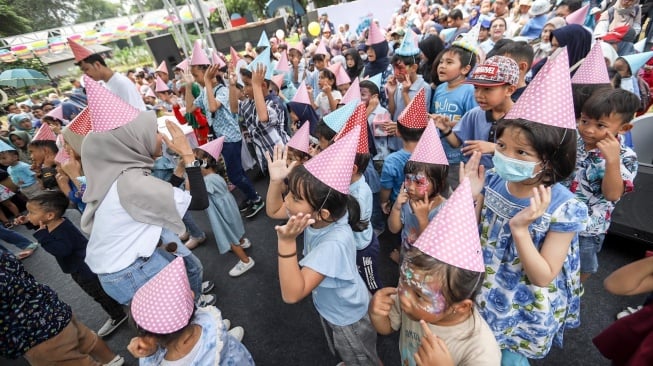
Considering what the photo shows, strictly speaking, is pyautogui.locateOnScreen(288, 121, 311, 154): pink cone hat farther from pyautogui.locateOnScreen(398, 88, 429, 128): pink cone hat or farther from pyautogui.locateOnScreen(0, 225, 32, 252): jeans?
pyautogui.locateOnScreen(0, 225, 32, 252): jeans

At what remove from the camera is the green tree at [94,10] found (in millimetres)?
35656

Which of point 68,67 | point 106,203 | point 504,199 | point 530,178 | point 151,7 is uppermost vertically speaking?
point 151,7

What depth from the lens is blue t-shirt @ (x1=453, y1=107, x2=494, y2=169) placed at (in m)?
2.03

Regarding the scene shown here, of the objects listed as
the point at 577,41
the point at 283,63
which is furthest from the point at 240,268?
the point at 577,41

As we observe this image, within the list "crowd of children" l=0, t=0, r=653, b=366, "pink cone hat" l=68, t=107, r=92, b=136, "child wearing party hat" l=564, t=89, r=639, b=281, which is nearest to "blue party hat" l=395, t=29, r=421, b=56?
"crowd of children" l=0, t=0, r=653, b=366

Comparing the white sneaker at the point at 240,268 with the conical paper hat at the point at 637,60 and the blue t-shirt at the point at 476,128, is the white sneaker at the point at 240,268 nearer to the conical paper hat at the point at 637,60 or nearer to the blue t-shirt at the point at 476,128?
the blue t-shirt at the point at 476,128

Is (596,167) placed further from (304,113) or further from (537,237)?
(304,113)

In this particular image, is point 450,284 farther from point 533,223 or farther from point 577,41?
point 577,41

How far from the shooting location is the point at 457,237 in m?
0.93

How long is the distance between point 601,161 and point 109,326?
4081mm

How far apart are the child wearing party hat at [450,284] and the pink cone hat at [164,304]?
3.19ft

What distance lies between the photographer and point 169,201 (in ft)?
5.55

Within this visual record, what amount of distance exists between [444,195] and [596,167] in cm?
83

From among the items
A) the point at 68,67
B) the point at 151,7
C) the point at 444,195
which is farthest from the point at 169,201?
the point at 151,7
